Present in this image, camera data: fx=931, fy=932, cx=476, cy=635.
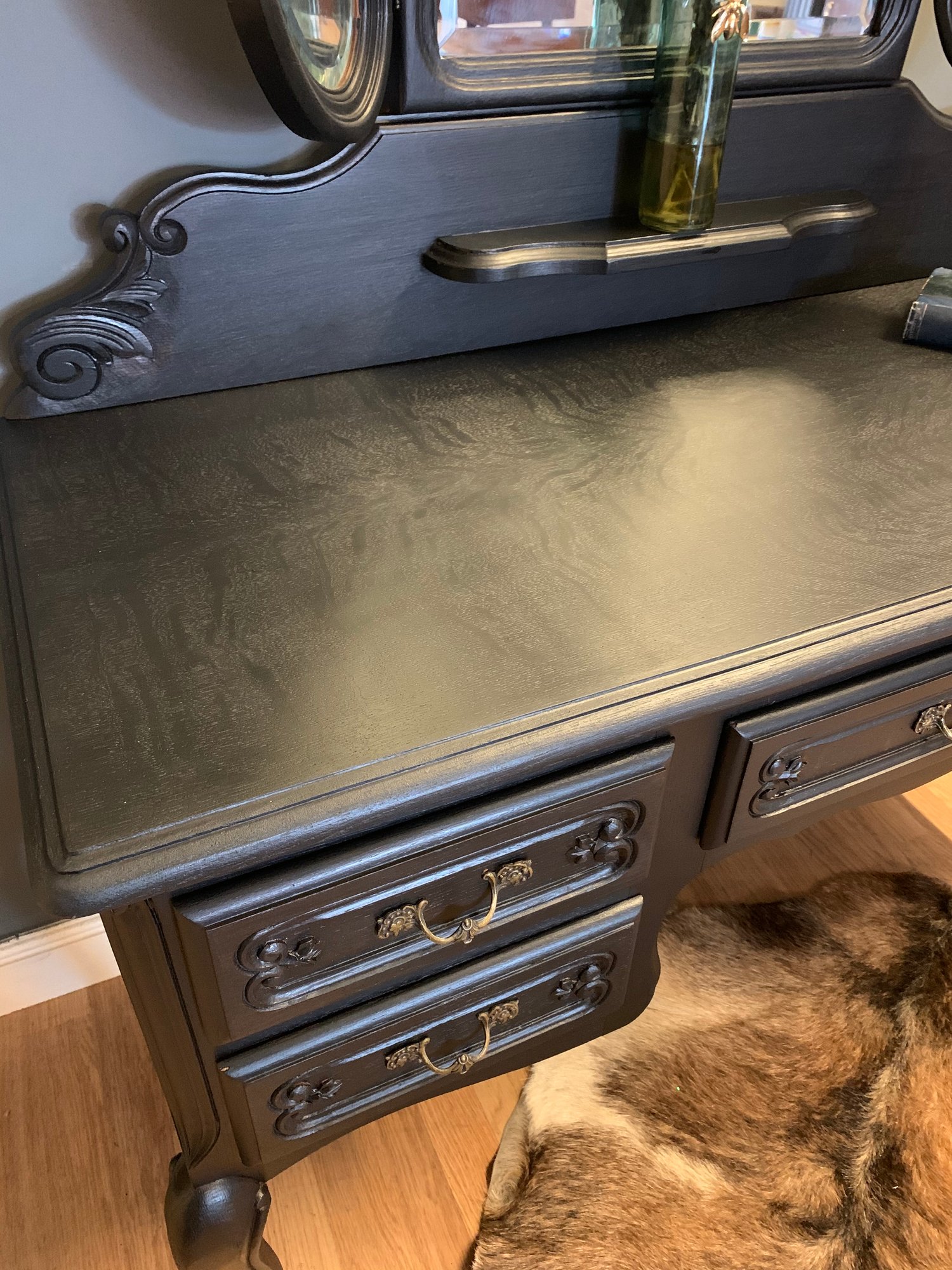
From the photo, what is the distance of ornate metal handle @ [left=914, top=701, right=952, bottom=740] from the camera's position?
2.66 feet

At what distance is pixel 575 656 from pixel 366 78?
543mm

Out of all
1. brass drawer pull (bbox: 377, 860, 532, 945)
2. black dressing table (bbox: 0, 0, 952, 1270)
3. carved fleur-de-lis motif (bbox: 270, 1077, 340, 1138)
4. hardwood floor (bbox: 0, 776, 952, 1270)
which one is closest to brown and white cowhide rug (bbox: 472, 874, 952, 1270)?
hardwood floor (bbox: 0, 776, 952, 1270)

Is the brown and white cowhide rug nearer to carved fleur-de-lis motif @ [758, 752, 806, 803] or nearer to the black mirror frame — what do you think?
carved fleur-de-lis motif @ [758, 752, 806, 803]

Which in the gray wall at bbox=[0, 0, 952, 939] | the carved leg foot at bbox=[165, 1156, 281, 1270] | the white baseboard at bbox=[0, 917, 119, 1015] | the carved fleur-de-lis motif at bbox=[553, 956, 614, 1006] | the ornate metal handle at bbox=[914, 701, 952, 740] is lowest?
the white baseboard at bbox=[0, 917, 119, 1015]

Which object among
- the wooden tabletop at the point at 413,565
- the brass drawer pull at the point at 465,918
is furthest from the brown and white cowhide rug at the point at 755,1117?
the wooden tabletop at the point at 413,565

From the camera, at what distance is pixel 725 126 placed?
35.4 inches

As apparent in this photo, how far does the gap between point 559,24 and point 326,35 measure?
10.1 inches

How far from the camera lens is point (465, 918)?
67cm

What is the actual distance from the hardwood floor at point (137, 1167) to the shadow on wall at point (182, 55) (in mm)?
1079

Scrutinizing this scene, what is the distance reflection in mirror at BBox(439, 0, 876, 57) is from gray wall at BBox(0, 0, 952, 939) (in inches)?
7.0

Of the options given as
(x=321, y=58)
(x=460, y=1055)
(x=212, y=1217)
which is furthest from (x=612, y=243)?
(x=212, y=1217)

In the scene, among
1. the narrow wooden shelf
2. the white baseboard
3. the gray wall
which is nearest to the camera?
the gray wall

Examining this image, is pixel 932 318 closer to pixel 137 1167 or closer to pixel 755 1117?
pixel 755 1117

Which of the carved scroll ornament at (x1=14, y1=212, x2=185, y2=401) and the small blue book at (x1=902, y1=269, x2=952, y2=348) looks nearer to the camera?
the carved scroll ornament at (x1=14, y1=212, x2=185, y2=401)
